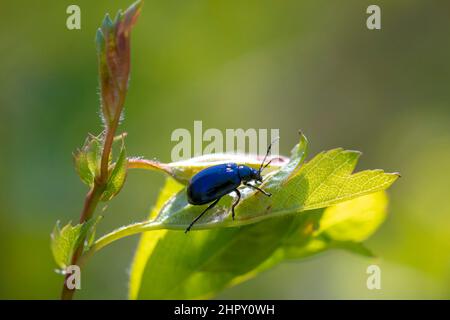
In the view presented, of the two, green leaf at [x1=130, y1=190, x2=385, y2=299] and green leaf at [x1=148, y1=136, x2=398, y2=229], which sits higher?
green leaf at [x1=148, y1=136, x2=398, y2=229]

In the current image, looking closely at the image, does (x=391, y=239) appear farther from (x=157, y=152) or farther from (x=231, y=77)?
(x=231, y=77)

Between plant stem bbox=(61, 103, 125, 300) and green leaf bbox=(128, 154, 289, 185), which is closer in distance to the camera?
plant stem bbox=(61, 103, 125, 300)

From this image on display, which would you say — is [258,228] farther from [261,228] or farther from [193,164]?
[193,164]

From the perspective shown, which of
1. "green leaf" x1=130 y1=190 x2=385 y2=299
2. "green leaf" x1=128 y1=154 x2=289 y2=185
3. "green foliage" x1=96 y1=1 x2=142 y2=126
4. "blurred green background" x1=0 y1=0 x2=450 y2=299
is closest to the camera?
"green foliage" x1=96 y1=1 x2=142 y2=126

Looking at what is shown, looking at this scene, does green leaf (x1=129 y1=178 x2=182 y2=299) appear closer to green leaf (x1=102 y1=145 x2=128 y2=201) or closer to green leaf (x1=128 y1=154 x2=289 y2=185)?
green leaf (x1=128 y1=154 x2=289 y2=185)

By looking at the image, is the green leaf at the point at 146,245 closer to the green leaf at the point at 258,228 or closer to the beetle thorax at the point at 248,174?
the green leaf at the point at 258,228

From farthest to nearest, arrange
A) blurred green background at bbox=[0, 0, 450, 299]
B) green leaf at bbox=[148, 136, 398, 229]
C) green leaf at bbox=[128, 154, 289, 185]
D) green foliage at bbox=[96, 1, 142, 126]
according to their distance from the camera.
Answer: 1. blurred green background at bbox=[0, 0, 450, 299]
2. green leaf at bbox=[128, 154, 289, 185]
3. green leaf at bbox=[148, 136, 398, 229]
4. green foliage at bbox=[96, 1, 142, 126]

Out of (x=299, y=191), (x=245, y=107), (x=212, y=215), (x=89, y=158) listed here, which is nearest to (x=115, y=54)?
(x=89, y=158)

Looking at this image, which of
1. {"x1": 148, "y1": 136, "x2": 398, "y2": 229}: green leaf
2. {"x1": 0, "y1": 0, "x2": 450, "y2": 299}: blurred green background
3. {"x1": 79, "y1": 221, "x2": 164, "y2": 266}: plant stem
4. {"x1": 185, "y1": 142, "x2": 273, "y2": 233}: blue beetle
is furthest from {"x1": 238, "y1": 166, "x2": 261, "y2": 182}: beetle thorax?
{"x1": 0, "y1": 0, "x2": 450, "y2": 299}: blurred green background
